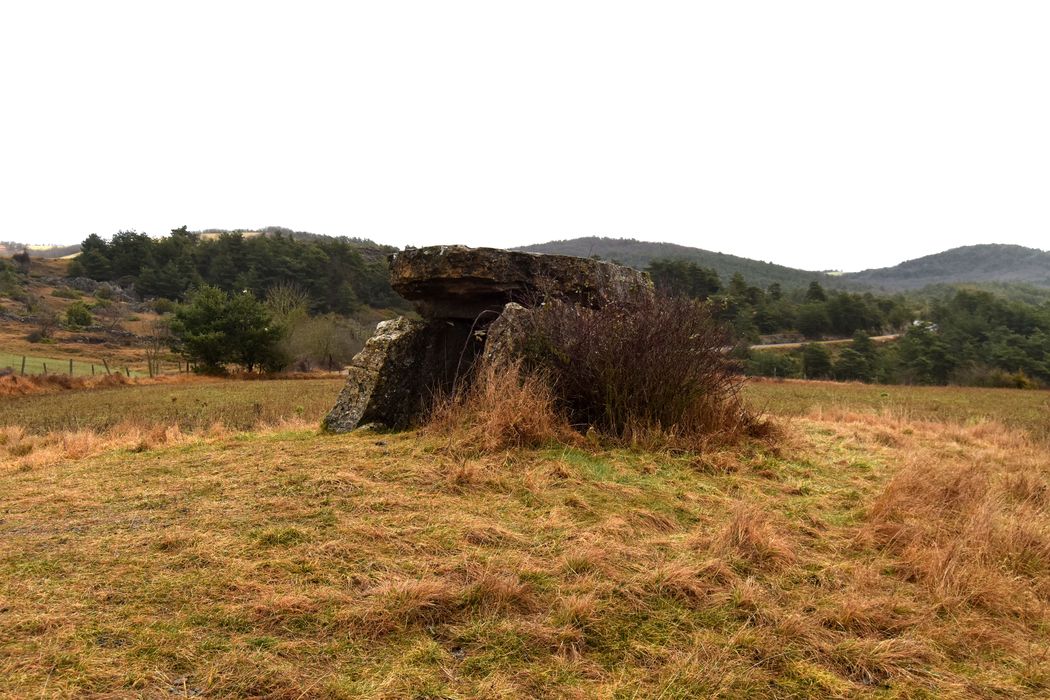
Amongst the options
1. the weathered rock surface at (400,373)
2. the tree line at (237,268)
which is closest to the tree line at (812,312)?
the tree line at (237,268)

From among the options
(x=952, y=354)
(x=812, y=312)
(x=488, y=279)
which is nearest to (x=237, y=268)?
(x=812, y=312)

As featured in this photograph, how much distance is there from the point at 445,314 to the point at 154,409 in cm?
1178

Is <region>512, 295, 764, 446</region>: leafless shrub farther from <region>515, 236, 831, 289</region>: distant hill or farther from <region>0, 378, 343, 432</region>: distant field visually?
<region>515, 236, 831, 289</region>: distant hill

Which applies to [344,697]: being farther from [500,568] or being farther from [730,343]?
[730,343]

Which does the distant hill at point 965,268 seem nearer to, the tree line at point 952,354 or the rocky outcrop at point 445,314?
the tree line at point 952,354

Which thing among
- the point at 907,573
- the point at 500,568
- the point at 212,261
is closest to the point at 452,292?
the point at 500,568

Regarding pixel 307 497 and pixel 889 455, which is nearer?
pixel 307 497

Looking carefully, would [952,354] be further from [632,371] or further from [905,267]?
[905,267]

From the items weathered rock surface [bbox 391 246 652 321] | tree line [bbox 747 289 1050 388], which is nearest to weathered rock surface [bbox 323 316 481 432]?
weathered rock surface [bbox 391 246 652 321]

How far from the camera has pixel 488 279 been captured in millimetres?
8188

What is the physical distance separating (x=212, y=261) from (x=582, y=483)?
78.5 meters

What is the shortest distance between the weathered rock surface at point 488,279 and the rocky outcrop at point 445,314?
0.04ft

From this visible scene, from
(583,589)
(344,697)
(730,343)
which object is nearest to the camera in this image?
(344,697)

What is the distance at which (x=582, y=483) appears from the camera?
5.08 m
